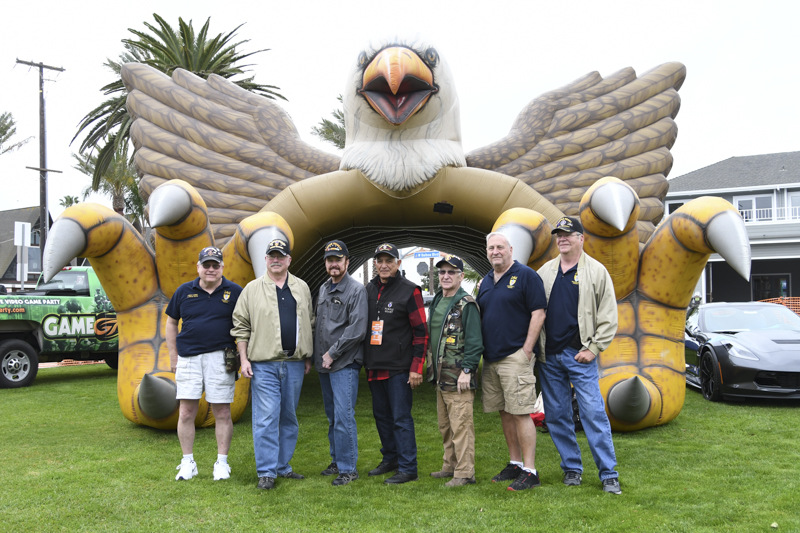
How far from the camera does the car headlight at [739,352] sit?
235 inches

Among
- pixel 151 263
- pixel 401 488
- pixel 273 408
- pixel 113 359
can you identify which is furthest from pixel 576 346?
pixel 113 359

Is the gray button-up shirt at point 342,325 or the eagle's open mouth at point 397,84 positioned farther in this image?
the eagle's open mouth at point 397,84

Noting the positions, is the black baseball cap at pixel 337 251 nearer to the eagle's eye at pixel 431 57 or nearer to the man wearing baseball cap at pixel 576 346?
the man wearing baseball cap at pixel 576 346

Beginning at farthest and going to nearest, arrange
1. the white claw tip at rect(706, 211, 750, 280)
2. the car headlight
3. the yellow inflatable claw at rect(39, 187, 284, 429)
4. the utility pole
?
1. the utility pole
2. the car headlight
3. the yellow inflatable claw at rect(39, 187, 284, 429)
4. the white claw tip at rect(706, 211, 750, 280)

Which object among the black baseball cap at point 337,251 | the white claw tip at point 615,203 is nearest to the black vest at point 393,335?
the black baseball cap at point 337,251

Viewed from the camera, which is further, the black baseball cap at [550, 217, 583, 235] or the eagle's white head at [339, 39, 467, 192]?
the eagle's white head at [339, 39, 467, 192]

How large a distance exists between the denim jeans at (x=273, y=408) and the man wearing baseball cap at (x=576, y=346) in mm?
1617

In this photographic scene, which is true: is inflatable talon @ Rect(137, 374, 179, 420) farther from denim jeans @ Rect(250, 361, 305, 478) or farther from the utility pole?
the utility pole

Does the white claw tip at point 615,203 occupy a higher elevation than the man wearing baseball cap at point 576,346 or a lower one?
higher

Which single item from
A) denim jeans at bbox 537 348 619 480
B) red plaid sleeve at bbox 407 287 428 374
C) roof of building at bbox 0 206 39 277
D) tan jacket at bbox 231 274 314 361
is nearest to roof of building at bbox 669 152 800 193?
denim jeans at bbox 537 348 619 480

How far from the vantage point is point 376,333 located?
3736mm

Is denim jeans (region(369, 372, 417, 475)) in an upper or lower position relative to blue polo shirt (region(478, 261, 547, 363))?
lower

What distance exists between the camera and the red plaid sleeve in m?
3.66

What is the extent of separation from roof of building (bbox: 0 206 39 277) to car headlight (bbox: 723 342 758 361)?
3333 cm
